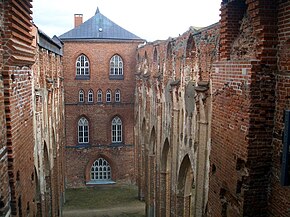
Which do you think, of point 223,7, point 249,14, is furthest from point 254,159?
point 223,7

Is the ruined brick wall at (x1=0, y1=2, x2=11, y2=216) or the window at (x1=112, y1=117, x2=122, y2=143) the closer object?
the ruined brick wall at (x1=0, y1=2, x2=11, y2=216)

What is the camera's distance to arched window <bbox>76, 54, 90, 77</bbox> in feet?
82.9

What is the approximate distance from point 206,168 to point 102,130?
16.5 metres

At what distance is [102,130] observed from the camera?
25688mm

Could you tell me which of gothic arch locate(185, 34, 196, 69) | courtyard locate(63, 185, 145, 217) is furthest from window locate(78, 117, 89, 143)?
gothic arch locate(185, 34, 196, 69)

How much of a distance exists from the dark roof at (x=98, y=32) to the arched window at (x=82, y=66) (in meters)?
1.43

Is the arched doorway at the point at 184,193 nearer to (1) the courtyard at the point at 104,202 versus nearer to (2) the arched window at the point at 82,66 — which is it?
(1) the courtyard at the point at 104,202

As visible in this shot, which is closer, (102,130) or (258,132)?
(258,132)

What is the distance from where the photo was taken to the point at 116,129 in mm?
25938

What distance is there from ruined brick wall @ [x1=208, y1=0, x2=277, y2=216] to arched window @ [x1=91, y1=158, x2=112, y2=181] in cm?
2006

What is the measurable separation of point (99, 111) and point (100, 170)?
4.43 metres

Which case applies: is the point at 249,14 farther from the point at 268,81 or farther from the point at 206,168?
the point at 206,168

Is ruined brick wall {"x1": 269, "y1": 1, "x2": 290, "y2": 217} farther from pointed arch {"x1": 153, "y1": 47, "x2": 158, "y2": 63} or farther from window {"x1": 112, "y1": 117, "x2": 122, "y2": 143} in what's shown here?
window {"x1": 112, "y1": 117, "x2": 122, "y2": 143}

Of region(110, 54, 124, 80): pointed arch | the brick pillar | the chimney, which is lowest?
Answer: region(110, 54, 124, 80): pointed arch
